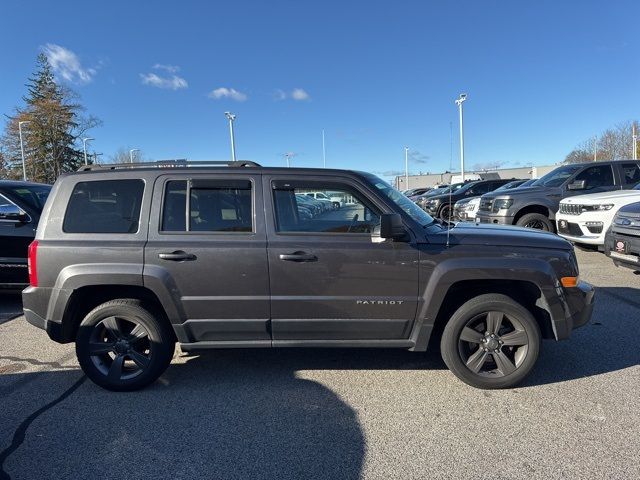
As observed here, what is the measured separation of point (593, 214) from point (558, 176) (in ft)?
9.19

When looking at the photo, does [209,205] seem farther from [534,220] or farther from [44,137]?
[44,137]

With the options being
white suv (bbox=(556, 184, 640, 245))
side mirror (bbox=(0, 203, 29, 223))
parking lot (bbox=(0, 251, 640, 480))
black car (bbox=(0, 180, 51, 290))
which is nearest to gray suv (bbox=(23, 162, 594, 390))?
parking lot (bbox=(0, 251, 640, 480))

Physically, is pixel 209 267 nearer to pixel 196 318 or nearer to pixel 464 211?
Answer: pixel 196 318

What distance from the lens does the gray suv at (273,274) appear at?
3498mm

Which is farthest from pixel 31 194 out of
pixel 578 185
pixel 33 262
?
pixel 578 185

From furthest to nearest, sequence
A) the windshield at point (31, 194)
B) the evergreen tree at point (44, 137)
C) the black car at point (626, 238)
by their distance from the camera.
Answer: the evergreen tree at point (44, 137)
the black car at point (626, 238)
the windshield at point (31, 194)

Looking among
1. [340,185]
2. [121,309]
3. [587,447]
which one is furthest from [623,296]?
[121,309]

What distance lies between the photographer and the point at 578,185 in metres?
9.95

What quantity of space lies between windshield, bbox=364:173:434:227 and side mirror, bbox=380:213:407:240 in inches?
12.7

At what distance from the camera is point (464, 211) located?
14.1 m

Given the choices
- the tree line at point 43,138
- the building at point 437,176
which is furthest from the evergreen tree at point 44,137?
the building at point 437,176

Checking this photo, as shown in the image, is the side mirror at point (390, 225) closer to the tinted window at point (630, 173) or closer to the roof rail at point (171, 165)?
the roof rail at point (171, 165)

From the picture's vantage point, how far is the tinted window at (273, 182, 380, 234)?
3.60m

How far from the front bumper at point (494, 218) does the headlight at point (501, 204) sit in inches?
6.1
